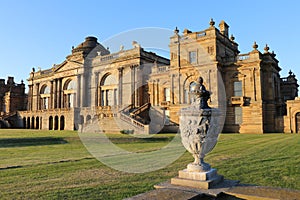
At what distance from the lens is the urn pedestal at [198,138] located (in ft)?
15.9

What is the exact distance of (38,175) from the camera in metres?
8.55

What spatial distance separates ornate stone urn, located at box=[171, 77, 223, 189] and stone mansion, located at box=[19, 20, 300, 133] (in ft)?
71.5

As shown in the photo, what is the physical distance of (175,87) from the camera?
1377 inches

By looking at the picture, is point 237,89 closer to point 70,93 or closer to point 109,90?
point 109,90

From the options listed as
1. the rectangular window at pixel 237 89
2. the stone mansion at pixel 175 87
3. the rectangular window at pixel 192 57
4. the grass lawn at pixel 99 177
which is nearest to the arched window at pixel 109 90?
the stone mansion at pixel 175 87

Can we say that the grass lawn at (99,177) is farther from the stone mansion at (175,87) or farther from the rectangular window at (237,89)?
the rectangular window at (237,89)

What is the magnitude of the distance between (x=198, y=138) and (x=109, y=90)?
39212 millimetres

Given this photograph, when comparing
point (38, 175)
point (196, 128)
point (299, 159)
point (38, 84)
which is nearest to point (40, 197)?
point (38, 175)

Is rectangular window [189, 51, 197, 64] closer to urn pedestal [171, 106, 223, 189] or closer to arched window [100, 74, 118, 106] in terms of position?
arched window [100, 74, 118, 106]

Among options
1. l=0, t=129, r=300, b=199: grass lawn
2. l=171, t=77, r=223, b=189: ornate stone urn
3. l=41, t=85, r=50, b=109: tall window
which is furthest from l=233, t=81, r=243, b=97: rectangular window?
l=41, t=85, r=50, b=109: tall window

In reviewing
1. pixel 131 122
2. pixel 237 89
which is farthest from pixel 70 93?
pixel 237 89

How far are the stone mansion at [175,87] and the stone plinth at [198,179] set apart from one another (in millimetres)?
21918

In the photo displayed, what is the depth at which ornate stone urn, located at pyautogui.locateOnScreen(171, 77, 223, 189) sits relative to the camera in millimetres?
4840

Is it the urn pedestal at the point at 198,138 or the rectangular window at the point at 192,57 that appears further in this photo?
the rectangular window at the point at 192,57
